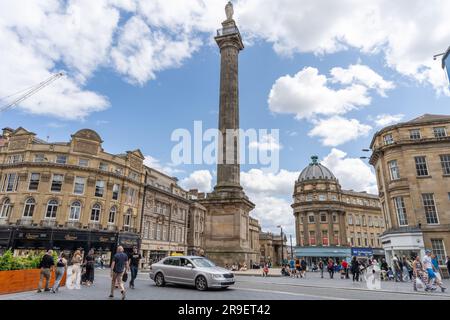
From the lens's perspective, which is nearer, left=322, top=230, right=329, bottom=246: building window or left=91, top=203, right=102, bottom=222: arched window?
left=91, top=203, right=102, bottom=222: arched window

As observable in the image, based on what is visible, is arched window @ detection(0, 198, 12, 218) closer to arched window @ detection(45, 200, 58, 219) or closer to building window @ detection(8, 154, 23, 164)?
arched window @ detection(45, 200, 58, 219)

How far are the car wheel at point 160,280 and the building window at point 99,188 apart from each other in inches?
1103

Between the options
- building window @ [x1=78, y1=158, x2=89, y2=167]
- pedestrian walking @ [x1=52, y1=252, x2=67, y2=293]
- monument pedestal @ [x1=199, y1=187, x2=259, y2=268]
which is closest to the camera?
pedestrian walking @ [x1=52, y1=252, x2=67, y2=293]

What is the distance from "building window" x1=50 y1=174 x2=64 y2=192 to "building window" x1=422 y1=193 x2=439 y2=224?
39.7 meters

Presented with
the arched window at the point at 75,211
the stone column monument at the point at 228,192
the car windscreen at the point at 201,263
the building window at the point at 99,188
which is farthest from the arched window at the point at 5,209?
the car windscreen at the point at 201,263

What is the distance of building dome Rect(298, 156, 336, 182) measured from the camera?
6553 centimetres

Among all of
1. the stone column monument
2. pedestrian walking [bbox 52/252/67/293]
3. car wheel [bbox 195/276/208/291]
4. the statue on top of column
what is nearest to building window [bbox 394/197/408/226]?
the stone column monument

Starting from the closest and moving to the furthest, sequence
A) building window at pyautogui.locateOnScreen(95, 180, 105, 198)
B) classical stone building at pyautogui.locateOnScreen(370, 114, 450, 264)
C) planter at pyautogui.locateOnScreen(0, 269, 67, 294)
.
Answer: planter at pyautogui.locateOnScreen(0, 269, 67, 294) → classical stone building at pyautogui.locateOnScreen(370, 114, 450, 264) → building window at pyautogui.locateOnScreen(95, 180, 105, 198)

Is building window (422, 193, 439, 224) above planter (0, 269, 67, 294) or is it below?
above

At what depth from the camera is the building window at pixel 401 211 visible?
26.0 meters

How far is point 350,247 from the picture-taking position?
5875cm

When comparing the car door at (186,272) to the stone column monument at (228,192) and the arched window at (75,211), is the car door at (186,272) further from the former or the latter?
the arched window at (75,211)
